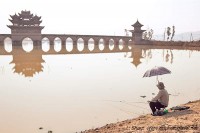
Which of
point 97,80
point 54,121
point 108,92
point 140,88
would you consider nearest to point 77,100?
point 108,92

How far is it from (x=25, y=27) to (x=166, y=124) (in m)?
52.9

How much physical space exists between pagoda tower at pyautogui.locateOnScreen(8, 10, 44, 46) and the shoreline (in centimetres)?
5138

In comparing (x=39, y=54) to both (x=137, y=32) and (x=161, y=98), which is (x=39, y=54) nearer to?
(x=137, y=32)

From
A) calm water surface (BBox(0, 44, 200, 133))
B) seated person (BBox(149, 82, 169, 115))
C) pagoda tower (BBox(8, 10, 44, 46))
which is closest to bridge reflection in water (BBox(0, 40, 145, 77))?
pagoda tower (BBox(8, 10, 44, 46))

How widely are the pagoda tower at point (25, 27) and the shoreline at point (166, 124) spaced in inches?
2023

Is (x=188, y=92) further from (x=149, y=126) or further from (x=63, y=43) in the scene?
(x=63, y=43)

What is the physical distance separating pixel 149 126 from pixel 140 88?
723 cm

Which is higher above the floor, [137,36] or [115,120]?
[137,36]

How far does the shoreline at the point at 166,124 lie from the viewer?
7.04 metres

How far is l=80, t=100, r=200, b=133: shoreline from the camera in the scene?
704 centimetres

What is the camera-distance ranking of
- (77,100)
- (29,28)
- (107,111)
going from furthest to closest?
(29,28) < (77,100) < (107,111)

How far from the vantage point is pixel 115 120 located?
31.5 ft

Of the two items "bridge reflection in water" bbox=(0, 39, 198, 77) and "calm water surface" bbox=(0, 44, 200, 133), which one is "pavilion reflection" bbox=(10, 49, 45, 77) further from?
"calm water surface" bbox=(0, 44, 200, 133)

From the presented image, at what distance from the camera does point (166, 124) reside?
7.43 metres
